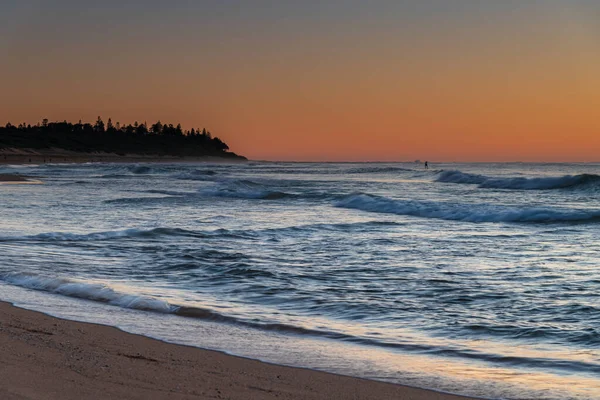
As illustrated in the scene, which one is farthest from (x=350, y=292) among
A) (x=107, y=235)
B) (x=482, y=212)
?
(x=482, y=212)

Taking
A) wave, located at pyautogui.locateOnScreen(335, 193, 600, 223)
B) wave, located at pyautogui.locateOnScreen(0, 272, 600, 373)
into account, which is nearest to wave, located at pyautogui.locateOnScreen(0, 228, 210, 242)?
wave, located at pyautogui.locateOnScreen(0, 272, 600, 373)

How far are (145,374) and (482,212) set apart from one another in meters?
18.6

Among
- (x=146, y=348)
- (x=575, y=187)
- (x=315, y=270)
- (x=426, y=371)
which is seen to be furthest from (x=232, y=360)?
(x=575, y=187)

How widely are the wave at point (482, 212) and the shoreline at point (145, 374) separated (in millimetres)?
16378

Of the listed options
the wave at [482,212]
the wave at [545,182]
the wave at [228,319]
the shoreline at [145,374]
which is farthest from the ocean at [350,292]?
the wave at [545,182]

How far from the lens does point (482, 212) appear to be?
71.8 ft

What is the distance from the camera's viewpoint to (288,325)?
6.71 metres

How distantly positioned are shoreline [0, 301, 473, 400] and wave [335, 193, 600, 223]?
16.4 meters

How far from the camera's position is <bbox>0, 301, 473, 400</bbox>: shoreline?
161 inches

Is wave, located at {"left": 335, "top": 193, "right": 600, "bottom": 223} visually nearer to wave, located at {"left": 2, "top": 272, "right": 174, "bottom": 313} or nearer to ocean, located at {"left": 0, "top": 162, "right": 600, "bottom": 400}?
ocean, located at {"left": 0, "top": 162, "right": 600, "bottom": 400}

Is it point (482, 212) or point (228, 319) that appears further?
point (482, 212)

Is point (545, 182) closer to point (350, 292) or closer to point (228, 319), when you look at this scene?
point (350, 292)

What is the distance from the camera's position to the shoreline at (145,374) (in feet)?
13.4

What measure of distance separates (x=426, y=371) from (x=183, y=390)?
1903 mm
